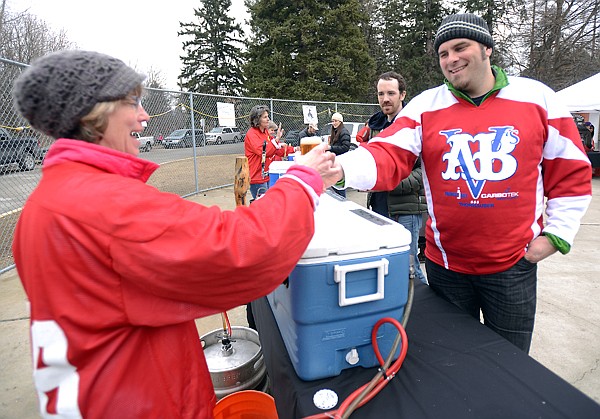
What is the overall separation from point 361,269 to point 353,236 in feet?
0.37

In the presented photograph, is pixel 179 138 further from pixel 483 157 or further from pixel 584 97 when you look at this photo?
pixel 584 97

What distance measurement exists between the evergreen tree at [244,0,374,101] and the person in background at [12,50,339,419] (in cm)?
2387

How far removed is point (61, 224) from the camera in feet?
2.46

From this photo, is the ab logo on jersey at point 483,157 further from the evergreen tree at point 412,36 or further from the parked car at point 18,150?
the evergreen tree at point 412,36

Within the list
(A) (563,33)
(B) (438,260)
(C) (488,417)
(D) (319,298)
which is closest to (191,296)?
(D) (319,298)

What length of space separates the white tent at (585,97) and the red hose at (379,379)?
10.8 m

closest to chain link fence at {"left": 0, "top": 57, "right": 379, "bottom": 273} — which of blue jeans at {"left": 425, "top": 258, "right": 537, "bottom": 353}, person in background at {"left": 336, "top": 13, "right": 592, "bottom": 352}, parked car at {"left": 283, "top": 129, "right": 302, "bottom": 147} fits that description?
parked car at {"left": 283, "top": 129, "right": 302, "bottom": 147}

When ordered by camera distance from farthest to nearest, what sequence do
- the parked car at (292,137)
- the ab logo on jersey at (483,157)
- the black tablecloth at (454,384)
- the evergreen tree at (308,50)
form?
Answer: the evergreen tree at (308,50), the parked car at (292,137), the ab logo on jersey at (483,157), the black tablecloth at (454,384)

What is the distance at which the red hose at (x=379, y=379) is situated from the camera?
1.02 meters

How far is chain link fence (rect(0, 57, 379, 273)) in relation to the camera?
173 inches

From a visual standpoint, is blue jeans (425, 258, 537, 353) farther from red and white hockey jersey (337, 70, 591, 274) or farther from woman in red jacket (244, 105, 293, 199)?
woman in red jacket (244, 105, 293, 199)

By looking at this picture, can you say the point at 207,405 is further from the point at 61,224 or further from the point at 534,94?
the point at 534,94

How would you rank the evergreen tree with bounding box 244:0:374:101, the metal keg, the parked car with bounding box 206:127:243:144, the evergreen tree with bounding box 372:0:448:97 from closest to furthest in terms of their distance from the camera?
the metal keg
the parked car with bounding box 206:127:243:144
the evergreen tree with bounding box 244:0:374:101
the evergreen tree with bounding box 372:0:448:97

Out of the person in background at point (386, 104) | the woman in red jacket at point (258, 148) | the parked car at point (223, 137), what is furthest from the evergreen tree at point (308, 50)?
the person in background at point (386, 104)
